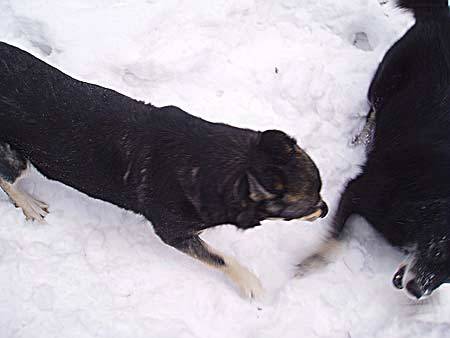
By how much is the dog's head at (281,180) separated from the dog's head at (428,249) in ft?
2.56

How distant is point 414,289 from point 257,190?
131 centimetres

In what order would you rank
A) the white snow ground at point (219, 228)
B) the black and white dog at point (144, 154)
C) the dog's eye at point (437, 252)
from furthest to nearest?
the white snow ground at point (219, 228) < the dog's eye at point (437, 252) < the black and white dog at point (144, 154)

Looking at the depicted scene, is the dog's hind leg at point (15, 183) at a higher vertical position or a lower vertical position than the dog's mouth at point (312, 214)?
lower

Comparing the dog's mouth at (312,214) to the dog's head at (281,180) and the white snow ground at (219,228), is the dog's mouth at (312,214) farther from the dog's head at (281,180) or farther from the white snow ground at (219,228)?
the white snow ground at (219,228)

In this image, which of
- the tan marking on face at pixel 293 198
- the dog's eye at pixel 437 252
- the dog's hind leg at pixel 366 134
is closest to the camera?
the tan marking on face at pixel 293 198

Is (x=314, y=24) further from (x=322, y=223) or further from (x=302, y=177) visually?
(x=302, y=177)

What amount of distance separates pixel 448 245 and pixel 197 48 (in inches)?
111

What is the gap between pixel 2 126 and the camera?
3023 mm

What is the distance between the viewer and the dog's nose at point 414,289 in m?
2.99

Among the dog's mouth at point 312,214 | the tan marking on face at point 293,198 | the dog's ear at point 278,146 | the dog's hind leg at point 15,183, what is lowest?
the dog's hind leg at point 15,183

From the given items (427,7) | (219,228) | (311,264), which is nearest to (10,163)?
(219,228)

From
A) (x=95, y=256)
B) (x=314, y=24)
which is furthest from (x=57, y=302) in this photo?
(x=314, y=24)

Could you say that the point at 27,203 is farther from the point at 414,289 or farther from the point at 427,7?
the point at 427,7

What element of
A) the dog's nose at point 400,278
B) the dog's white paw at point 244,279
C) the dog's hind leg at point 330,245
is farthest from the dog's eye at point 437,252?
the dog's white paw at point 244,279
